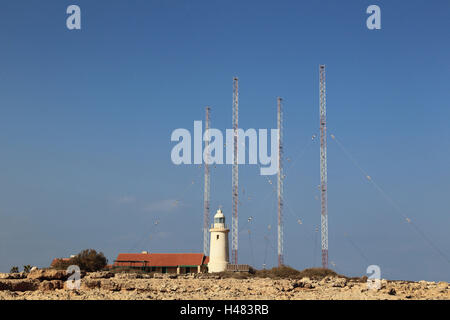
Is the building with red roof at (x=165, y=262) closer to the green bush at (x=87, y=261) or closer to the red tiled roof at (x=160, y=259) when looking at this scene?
the red tiled roof at (x=160, y=259)

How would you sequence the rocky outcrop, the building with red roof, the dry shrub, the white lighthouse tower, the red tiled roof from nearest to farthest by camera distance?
the rocky outcrop
the dry shrub
the white lighthouse tower
the building with red roof
the red tiled roof

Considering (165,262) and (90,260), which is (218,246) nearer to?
(165,262)

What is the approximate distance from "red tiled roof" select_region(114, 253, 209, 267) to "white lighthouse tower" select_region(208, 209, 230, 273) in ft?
21.8

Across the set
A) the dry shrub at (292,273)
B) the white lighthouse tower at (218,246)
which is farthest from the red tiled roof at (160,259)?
the dry shrub at (292,273)

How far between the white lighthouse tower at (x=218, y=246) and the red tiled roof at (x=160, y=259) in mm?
6657

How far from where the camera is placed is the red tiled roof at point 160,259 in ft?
290

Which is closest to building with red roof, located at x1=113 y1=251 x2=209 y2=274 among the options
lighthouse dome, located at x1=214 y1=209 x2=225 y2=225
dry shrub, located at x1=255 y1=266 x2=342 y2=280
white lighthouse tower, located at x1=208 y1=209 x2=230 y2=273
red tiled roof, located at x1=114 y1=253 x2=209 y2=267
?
red tiled roof, located at x1=114 y1=253 x2=209 y2=267

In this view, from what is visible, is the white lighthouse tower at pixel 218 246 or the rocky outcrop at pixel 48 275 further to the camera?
the white lighthouse tower at pixel 218 246

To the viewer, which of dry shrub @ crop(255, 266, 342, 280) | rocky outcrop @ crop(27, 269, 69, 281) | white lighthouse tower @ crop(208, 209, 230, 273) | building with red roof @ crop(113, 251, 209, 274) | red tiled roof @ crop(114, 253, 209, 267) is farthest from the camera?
red tiled roof @ crop(114, 253, 209, 267)

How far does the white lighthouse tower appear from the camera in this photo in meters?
81.4

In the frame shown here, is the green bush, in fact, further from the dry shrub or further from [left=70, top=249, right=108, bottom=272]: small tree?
the dry shrub

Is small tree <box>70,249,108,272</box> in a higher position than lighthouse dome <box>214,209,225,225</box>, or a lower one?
lower
